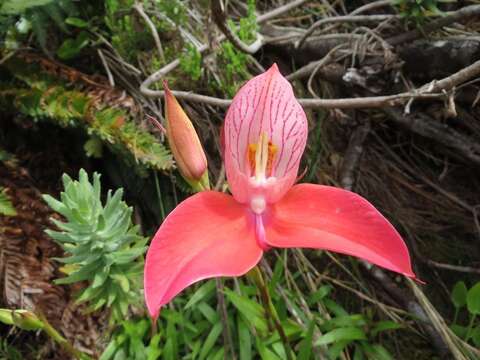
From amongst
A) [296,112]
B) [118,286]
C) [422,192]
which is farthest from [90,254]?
[422,192]

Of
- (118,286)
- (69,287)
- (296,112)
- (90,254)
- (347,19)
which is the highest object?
(296,112)

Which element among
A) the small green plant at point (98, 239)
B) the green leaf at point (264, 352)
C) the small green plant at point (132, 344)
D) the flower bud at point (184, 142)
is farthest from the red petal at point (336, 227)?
the small green plant at point (132, 344)

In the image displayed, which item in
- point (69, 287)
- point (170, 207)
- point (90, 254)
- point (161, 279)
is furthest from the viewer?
point (170, 207)

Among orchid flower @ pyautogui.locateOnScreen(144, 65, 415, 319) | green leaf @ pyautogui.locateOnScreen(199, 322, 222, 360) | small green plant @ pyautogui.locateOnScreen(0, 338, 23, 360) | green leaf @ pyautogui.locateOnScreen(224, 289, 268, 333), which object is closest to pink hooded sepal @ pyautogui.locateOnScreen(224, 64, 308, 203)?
orchid flower @ pyautogui.locateOnScreen(144, 65, 415, 319)

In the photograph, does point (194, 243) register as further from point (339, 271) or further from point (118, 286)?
point (339, 271)

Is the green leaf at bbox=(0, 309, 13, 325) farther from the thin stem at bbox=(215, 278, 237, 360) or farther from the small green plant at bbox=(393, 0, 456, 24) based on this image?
the small green plant at bbox=(393, 0, 456, 24)

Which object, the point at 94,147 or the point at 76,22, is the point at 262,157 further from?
the point at 76,22

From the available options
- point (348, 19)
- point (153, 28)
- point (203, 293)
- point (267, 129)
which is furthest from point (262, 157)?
point (153, 28)

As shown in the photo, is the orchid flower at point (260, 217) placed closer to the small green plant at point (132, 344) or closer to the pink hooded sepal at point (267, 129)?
the pink hooded sepal at point (267, 129)
